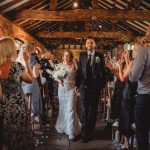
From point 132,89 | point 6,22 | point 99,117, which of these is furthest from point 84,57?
point 6,22

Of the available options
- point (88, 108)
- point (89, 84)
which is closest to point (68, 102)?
point (88, 108)

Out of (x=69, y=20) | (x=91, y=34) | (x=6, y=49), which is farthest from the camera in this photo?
(x=91, y=34)

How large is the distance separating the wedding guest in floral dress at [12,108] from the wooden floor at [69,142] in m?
2.36

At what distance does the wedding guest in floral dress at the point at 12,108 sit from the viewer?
11.7ft

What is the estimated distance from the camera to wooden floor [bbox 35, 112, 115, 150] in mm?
6095

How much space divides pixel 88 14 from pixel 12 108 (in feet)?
29.5

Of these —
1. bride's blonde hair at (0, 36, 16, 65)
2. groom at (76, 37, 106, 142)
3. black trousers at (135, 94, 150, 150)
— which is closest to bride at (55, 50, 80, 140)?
groom at (76, 37, 106, 142)

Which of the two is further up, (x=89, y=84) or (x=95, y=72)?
(x=95, y=72)

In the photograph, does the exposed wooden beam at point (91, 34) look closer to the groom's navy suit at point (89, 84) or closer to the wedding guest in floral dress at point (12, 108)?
the groom's navy suit at point (89, 84)

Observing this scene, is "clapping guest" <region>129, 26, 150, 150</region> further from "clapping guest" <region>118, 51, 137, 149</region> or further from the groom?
the groom

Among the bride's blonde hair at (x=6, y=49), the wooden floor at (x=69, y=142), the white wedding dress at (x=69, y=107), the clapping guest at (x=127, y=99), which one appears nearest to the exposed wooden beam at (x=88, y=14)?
the wooden floor at (x=69, y=142)

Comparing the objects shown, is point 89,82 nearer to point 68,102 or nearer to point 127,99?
point 68,102

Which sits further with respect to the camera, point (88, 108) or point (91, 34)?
point (91, 34)

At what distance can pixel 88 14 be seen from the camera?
12219 mm
